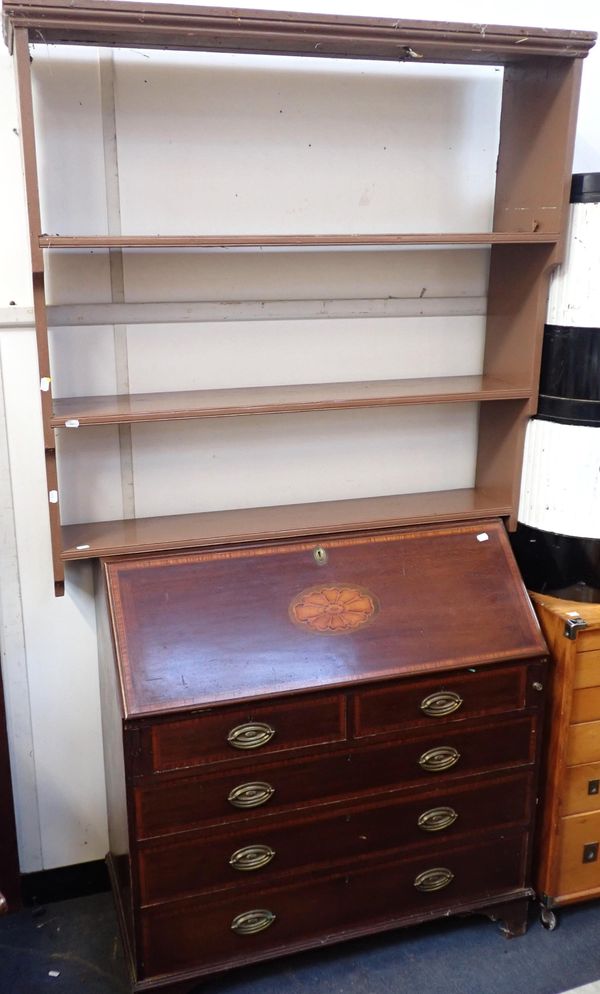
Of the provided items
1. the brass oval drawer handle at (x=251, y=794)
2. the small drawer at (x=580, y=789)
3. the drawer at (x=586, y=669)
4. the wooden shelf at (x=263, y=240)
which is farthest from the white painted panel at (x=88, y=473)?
the small drawer at (x=580, y=789)

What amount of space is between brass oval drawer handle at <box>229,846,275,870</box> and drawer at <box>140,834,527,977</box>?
0.07 m

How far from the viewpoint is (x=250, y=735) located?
6.37 ft

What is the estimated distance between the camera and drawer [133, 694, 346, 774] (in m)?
1.88

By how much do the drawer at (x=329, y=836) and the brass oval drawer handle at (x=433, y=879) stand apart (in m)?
0.07

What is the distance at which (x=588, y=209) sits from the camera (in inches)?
82.7

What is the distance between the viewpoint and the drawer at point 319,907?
1998 millimetres

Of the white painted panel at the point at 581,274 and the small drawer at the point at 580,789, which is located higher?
the white painted panel at the point at 581,274

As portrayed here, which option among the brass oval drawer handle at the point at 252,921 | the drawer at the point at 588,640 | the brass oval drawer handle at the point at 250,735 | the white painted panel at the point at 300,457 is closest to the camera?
the brass oval drawer handle at the point at 250,735

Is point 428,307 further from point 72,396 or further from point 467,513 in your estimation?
point 72,396

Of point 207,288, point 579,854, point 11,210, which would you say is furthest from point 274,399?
point 579,854

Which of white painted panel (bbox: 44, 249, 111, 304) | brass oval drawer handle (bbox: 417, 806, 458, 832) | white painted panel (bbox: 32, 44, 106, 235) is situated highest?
white painted panel (bbox: 32, 44, 106, 235)

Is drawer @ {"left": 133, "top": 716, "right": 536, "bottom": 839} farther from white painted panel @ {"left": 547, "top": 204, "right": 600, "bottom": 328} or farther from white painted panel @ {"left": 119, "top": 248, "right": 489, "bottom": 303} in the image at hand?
white painted panel @ {"left": 119, "top": 248, "right": 489, "bottom": 303}

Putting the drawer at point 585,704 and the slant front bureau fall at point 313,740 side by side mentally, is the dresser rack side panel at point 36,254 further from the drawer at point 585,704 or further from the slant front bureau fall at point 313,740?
the drawer at point 585,704

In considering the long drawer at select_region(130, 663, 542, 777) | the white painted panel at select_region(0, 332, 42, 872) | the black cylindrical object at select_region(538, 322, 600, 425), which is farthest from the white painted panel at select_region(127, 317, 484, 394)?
the long drawer at select_region(130, 663, 542, 777)
